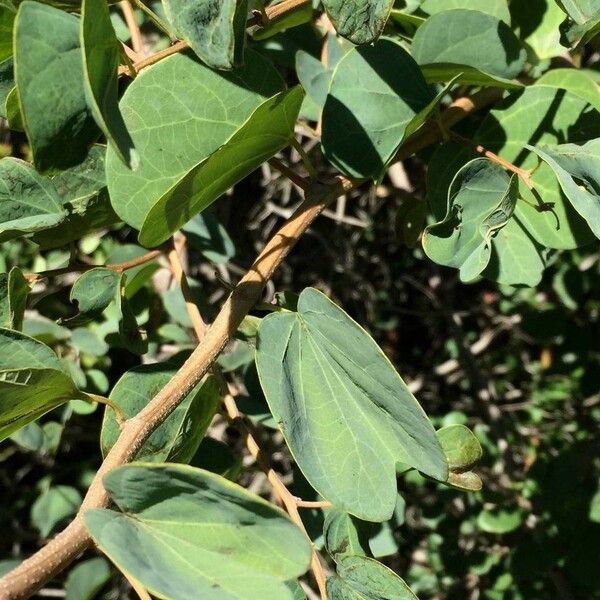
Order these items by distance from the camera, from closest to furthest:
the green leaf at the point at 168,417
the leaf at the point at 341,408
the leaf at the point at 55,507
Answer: the leaf at the point at 341,408 → the green leaf at the point at 168,417 → the leaf at the point at 55,507

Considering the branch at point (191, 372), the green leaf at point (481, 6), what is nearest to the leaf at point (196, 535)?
the branch at point (191, 372)

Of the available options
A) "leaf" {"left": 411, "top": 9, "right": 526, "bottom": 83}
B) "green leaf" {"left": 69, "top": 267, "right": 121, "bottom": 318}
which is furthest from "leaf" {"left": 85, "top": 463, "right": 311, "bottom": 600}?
"leaf" {"left": 411, "top": 9, "right": 526, "bottom": 83}

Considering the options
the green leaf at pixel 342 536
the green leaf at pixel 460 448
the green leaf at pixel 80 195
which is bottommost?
the green leaf at pixel 342 536

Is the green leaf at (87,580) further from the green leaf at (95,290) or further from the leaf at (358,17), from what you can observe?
the leaf at (358,17)

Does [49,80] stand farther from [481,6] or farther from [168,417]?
[481,6]

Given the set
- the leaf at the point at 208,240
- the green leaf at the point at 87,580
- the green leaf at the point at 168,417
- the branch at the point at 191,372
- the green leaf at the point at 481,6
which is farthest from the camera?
the leaf at the point at 208,240

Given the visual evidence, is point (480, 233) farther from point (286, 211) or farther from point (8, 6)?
point (286, 211)

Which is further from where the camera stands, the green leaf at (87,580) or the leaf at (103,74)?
the green leaf at (87,580)
